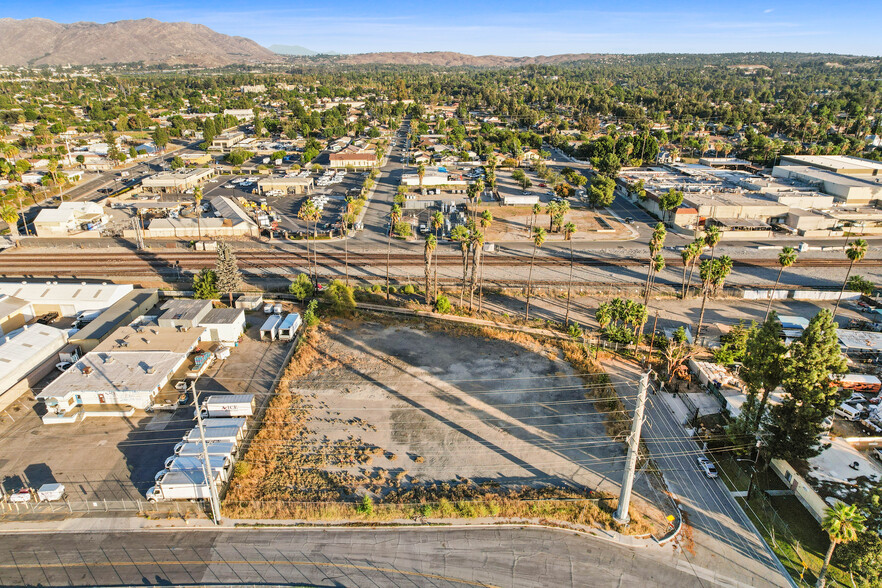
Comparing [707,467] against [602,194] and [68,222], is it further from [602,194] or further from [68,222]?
[68,222]

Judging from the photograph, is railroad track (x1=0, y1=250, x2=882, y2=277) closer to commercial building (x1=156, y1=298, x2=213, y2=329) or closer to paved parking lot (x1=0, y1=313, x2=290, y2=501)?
commercial building (x1=156, y1=298, x2=213, y2=329)

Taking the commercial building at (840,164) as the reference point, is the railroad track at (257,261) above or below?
below

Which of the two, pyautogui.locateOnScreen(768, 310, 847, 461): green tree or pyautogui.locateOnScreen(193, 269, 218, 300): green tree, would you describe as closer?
pyautogui.locateOnScreen(768, 310, 847, 461): green tree

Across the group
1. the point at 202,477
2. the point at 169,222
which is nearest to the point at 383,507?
the point at 202,477

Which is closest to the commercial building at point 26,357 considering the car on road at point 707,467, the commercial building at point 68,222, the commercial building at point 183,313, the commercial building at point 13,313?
the commercial building at point 13,313

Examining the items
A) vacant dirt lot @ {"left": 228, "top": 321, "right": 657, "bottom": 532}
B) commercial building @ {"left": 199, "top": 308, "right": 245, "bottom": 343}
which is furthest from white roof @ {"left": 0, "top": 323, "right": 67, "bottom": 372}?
vacant dirt lot @ {"left": 228, "top": 321, "right": 657, "bottom": 532}

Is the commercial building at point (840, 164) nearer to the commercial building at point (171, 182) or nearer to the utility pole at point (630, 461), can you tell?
the utility pole at point (630, 461)

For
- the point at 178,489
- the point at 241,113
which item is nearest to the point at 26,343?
the point at 178,489
